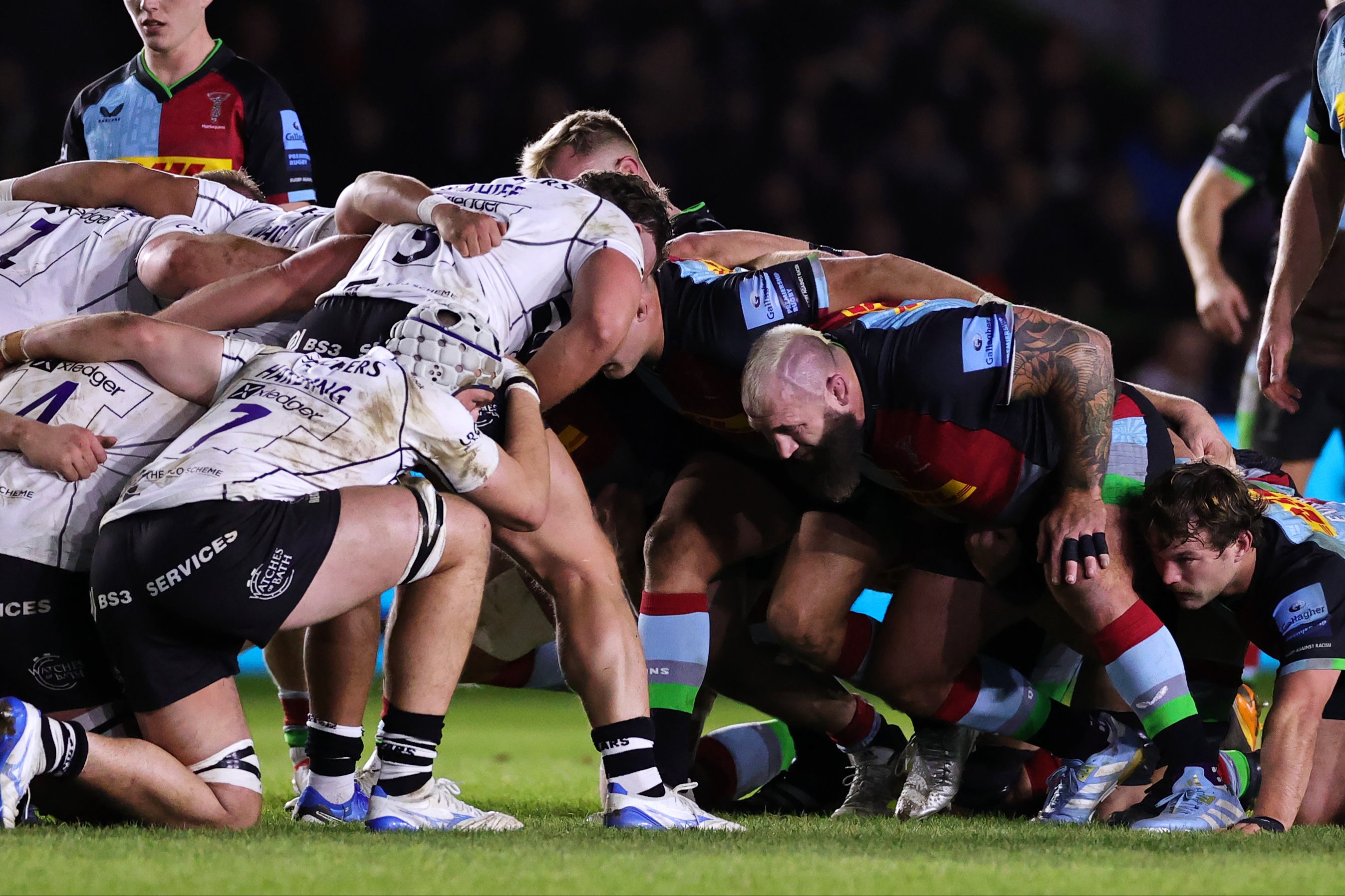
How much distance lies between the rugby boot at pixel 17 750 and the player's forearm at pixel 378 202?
1534 millimetres

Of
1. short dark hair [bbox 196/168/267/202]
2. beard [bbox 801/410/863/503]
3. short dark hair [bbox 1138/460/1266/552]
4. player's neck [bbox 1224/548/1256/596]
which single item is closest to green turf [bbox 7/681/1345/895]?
player's neck [bbox 1224/548/1256/596]

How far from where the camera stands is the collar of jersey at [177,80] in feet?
18.5

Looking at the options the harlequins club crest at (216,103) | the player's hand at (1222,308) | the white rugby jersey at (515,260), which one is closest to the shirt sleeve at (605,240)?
the white rugby jersey at (515,260)

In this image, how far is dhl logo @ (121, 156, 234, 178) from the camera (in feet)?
18.5

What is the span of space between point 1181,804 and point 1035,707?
624 millimetres

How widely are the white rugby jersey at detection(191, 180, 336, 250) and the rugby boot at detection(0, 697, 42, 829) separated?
1.74 m

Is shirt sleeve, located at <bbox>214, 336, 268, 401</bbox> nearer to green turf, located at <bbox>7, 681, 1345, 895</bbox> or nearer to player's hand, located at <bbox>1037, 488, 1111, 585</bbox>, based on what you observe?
green turf, located at <bbox>7, 681, 1345, 895</bbox>

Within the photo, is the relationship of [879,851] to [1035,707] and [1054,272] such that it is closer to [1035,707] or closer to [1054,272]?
[1035,707]

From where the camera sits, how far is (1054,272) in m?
10.8

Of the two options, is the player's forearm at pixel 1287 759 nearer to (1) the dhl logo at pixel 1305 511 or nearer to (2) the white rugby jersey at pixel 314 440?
(1) the dhl logo at pixel 1305 511

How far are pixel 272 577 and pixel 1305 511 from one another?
2.64 metres

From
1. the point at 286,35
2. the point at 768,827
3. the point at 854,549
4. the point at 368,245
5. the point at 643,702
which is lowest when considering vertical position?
the point at 768,827

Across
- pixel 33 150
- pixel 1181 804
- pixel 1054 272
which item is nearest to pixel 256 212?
pixel 1181 804

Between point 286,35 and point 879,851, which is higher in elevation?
point 286,35
